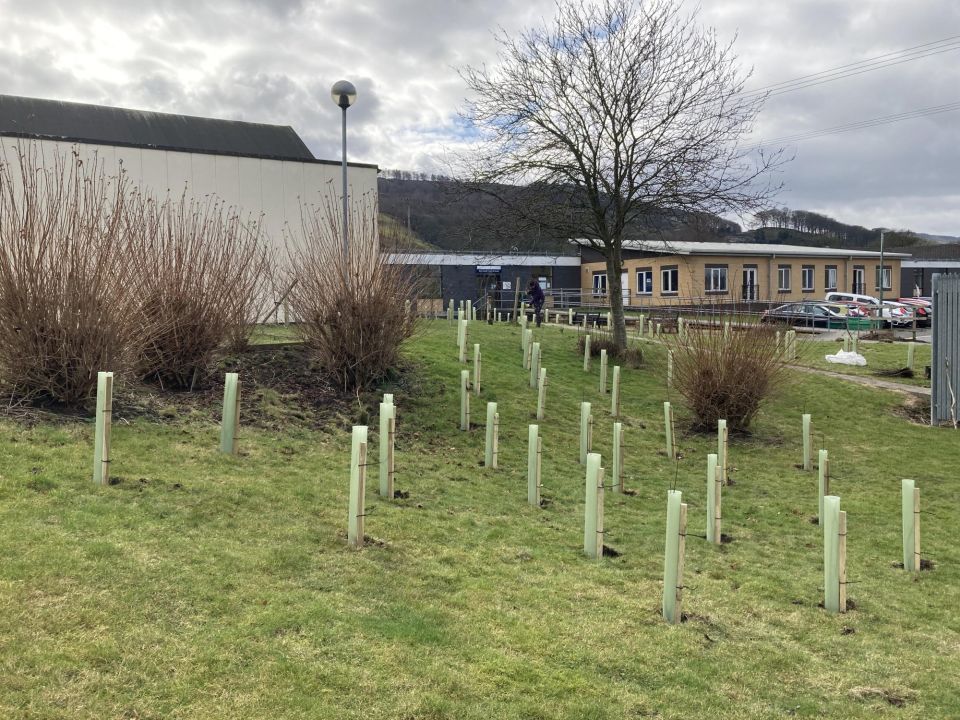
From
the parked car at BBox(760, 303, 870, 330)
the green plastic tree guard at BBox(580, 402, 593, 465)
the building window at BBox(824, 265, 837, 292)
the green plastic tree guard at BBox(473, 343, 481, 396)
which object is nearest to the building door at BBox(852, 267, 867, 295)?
the building window at BBox(824, 265, 837, 292)

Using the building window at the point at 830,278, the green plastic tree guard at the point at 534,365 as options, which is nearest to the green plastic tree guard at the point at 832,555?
the green plastic tree guard at the point at 534,365

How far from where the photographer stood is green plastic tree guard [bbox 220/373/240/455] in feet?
24.4

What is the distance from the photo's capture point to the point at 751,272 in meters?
42.1

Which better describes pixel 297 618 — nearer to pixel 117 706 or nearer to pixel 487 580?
pixel 117 706

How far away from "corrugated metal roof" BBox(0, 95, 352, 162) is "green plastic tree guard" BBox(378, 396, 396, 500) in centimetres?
2503

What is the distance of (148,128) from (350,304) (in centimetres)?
2536

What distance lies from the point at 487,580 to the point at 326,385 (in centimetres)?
604

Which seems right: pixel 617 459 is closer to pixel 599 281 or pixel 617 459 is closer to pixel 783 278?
pixel 783 278

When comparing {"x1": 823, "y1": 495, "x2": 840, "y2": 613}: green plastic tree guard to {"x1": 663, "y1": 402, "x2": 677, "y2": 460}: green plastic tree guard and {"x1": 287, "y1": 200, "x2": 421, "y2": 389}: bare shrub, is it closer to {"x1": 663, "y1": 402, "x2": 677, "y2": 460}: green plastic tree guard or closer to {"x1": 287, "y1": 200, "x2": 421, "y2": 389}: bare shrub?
{"x1": 663, "y1": 402, "x2": 677, "y2": 460}: green plastic tree guard

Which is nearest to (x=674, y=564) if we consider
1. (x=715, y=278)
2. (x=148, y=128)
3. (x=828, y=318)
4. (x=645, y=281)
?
(x=828, y=318)

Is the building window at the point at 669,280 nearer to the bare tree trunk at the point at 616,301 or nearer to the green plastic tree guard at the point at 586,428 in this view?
the bare tree trunk at the point at 616,301

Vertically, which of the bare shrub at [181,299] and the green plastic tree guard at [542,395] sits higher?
the bare shrub at [181,299]

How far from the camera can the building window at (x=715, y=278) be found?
40625mm

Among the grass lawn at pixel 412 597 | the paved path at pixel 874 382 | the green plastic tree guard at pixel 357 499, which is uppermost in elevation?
the paved path at pixel 874 382
